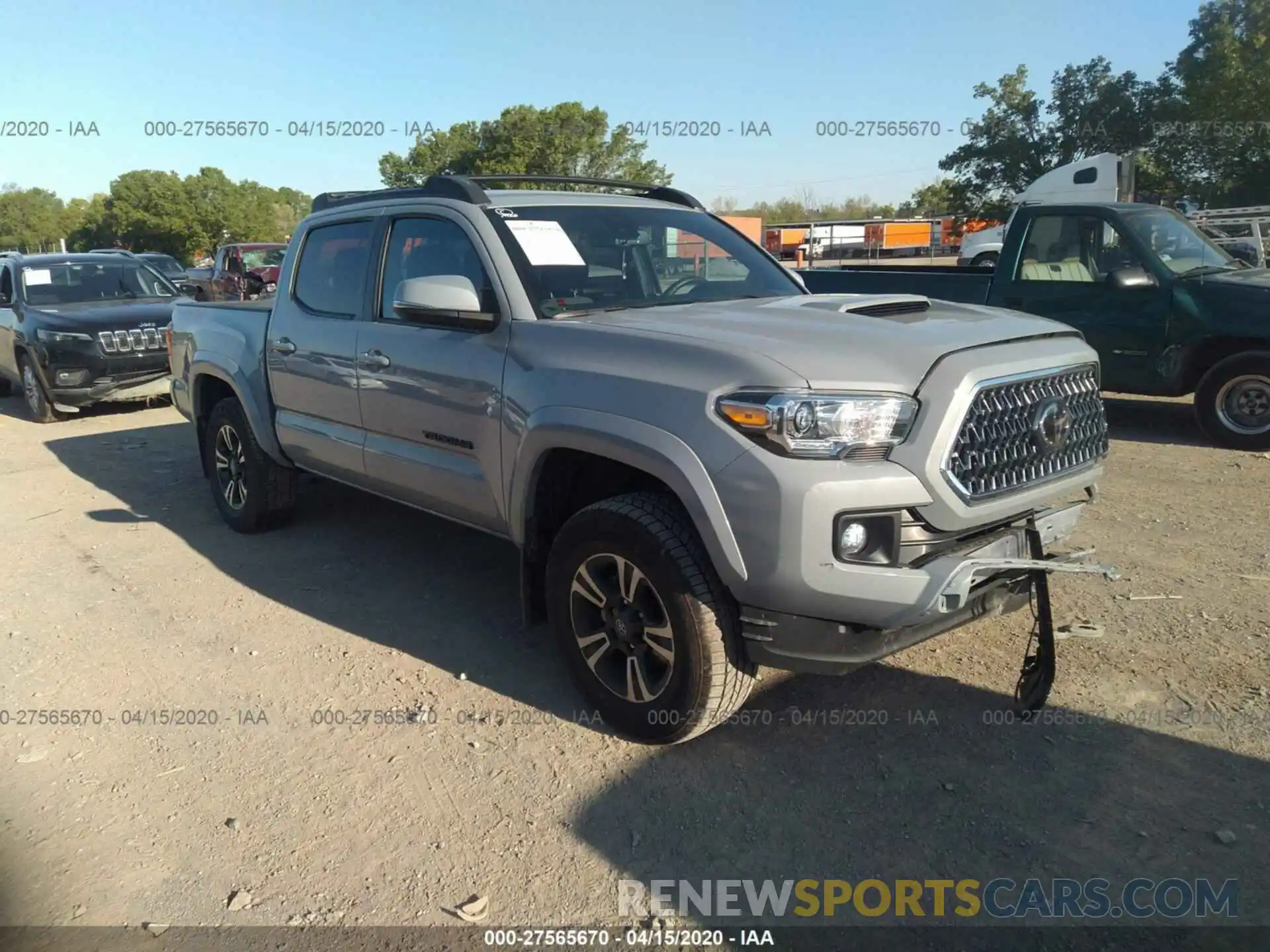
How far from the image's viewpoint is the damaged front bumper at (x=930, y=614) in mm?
2828

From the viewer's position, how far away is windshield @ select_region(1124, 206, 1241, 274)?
25.1ft

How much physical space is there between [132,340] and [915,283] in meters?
8.08

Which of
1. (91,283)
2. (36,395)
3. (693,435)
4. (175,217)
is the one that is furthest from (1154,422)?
(175,217)

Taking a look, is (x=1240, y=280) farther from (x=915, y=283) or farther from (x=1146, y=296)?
(x=915, y=283)

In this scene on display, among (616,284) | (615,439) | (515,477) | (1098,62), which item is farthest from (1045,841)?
(1098,62)

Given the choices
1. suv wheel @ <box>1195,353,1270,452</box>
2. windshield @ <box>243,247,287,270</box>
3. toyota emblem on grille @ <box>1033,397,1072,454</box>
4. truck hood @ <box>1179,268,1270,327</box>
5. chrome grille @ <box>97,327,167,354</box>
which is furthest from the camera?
windshield @ <box>243,247,287,270</box>

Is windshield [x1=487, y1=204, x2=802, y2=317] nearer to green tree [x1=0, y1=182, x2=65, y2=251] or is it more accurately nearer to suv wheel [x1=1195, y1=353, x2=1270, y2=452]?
suv wheel [x1=1195, y1=353, x2=1270, y2=452]

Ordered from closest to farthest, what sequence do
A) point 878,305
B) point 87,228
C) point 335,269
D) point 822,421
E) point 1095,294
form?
point 822,421 < point 878,305 < point 335,269 < point 1095,294 < point 87,228

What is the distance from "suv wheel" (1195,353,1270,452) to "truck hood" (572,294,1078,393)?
4515mm

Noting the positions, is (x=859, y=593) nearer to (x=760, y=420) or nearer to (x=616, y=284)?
(x=760, y=420)

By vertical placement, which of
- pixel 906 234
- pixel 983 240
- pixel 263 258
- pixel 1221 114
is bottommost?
pixel 263 258

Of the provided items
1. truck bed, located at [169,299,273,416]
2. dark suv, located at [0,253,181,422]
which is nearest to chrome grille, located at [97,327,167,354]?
dark suv, located at [0,253,181,422]

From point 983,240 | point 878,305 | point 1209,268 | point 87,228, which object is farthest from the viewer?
point 87,228

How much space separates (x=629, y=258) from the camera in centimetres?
420
